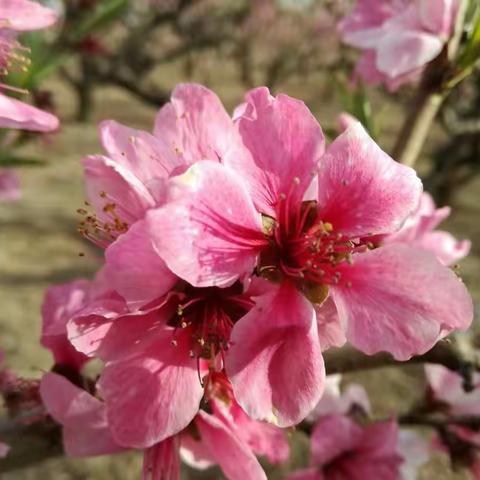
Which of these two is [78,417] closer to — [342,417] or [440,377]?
[342,417]

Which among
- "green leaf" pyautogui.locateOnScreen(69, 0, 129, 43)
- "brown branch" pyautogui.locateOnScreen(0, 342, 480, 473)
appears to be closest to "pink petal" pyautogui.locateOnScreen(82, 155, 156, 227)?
"brown branch" pyautogui.locateOnScreen(0, 342, 480, 473)

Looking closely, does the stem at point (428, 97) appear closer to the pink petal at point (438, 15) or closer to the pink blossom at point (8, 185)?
the pink petal at point (438, 15)

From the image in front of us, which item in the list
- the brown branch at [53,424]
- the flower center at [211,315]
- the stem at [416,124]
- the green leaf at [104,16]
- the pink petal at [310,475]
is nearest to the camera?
the flower center at [211,315]

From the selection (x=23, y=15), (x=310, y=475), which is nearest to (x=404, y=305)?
(x=23, y=15)

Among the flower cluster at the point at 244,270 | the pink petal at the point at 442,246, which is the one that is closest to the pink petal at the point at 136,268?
the flower cluster at the point at 244,270

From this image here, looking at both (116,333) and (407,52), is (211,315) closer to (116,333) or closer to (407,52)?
(116,333)

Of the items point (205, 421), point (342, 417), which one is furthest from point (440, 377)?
point (205, 421)
